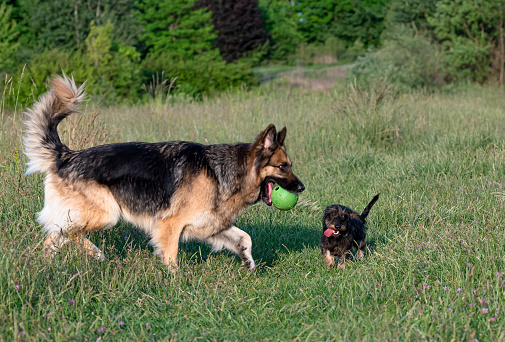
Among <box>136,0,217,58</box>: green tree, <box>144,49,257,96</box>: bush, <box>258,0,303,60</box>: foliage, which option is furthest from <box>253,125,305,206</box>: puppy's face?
<box>258,0,303,60</box>: foliage

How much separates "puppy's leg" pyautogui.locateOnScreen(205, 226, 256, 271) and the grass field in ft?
0.47

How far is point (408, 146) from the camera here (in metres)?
11.0

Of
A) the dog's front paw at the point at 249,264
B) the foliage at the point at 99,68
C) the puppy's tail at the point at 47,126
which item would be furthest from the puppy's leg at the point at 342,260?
the foliage at the point at 99,68

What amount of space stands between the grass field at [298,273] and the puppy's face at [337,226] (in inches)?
16.5

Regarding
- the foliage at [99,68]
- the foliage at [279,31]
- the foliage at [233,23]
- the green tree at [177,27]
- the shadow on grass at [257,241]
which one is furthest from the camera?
the foliage at [279,31]

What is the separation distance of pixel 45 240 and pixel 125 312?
62.4 inches

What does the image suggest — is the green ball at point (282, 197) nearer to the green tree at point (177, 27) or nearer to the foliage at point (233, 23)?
the green tree at point (177, 27)

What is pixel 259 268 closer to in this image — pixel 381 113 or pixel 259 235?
pixel 259 235

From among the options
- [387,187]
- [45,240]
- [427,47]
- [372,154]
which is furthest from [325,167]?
[427,47]

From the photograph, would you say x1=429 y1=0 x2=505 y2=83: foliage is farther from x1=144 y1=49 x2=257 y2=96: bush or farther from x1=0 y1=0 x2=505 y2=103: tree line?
x1=144 y1=49 x2=257 y2=96: bush

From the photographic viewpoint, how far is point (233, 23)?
37.8m

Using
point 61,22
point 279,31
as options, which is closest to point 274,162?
point 61,22

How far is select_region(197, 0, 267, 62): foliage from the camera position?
3775 cm

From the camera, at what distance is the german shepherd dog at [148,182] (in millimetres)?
4938
